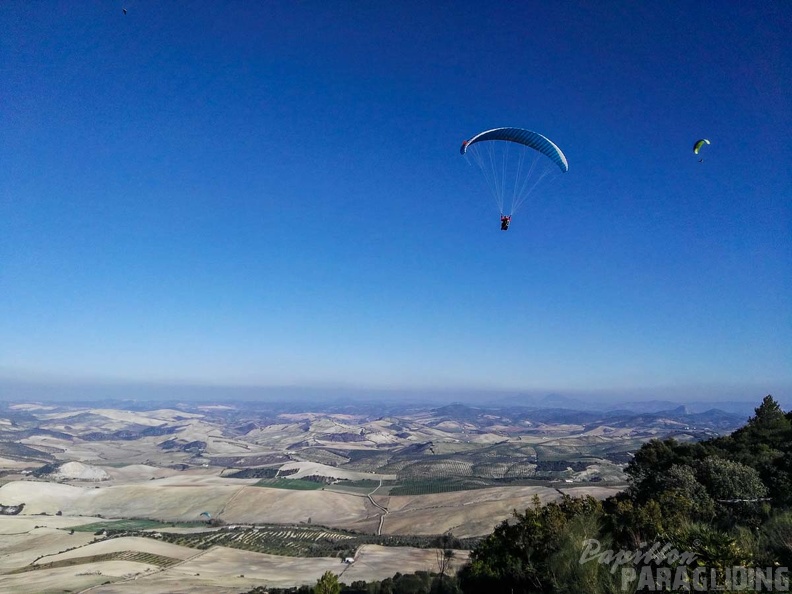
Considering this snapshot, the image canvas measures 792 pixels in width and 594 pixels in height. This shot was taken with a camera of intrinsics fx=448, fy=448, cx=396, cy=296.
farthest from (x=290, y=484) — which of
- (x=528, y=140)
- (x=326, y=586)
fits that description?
(x=528, y=140)

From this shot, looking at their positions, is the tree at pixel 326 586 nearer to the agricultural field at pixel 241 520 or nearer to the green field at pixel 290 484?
the agricultural field at pixel 241 520

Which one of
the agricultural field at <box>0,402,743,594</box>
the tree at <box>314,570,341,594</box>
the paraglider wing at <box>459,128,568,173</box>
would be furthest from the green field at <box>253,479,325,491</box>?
the paraglider wing at <box>459,128,568,173</box>

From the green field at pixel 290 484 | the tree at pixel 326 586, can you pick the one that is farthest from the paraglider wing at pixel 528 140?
the green field at pixel 290 484

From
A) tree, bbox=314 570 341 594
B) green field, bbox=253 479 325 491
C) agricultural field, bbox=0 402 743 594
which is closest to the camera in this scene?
tree, bbox=314 570 341 594

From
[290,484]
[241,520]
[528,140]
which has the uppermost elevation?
[528,140]

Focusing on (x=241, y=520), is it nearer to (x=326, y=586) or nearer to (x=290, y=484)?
(x=290, y=484)

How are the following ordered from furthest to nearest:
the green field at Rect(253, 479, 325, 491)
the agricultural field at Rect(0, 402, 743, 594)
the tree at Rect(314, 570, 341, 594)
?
the green field at Rect(253, 479, 325, 491)
the agricultural field at Rect(0, 402, 743, 594)
the tree at Rect(314, 570, 341, 594)

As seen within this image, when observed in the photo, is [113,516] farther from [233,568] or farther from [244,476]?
[233,568]

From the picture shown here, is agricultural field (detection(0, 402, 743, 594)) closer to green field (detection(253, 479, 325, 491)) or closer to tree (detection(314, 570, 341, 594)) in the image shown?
green field (detection(253, 479, 325, 491))

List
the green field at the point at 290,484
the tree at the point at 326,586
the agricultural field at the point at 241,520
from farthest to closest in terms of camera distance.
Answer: the green field at the point at 290,484 → the agricultural field at the point at 241,520 → the tree at the point at 326,586
